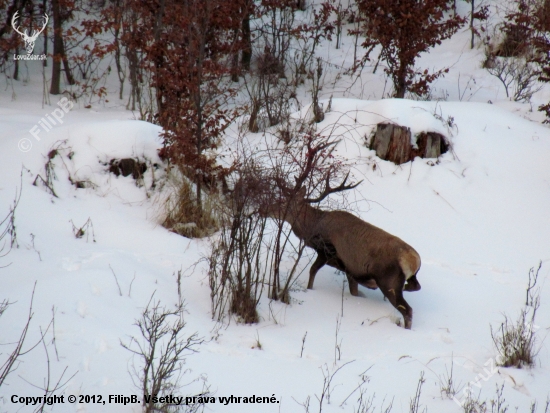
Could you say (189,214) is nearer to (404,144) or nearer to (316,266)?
(316,266)

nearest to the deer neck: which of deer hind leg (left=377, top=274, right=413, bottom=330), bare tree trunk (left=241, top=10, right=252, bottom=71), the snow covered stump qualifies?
deer hind leg (left=377, top=274, right=413, bottom=330)

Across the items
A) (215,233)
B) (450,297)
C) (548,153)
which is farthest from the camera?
(548,153)

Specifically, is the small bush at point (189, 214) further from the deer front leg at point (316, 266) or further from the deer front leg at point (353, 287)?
the deer front leg at point (353, 287)

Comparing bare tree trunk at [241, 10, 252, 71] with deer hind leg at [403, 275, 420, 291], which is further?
bare tree trunk at [241, 10, 252, 71]

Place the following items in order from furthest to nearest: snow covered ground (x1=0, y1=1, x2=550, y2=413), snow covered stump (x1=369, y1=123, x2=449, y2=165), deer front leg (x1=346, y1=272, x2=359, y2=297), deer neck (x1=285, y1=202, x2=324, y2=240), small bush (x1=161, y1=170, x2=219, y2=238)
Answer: snow covered stump (x1=369, y1=123, x2=449, y2=165), small bush (x1=161, y1=170, x2=219, y2=238), deer front leg (x1=346, y1=272, x2=359, y2=297), deer neck (x1=285, y1=202, x2=324, y2=240), snow covered ground (x1=0, y1=1, x2=550, y2=413)

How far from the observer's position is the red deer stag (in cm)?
629

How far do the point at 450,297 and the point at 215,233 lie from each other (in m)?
3.17

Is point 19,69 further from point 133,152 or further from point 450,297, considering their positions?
point 450,297

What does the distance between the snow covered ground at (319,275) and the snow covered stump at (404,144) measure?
0.18 meters

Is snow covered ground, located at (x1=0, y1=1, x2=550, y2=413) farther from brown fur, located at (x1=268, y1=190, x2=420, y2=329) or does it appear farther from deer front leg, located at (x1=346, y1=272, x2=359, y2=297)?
brown fur, located at (x1=268, y1=190, x2=420, y2=329)

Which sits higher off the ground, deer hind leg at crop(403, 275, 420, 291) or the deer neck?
the deer neck

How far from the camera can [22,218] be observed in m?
7.52

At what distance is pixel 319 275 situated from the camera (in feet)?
25.0

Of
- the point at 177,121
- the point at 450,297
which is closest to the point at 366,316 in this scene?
the point at 450,297
